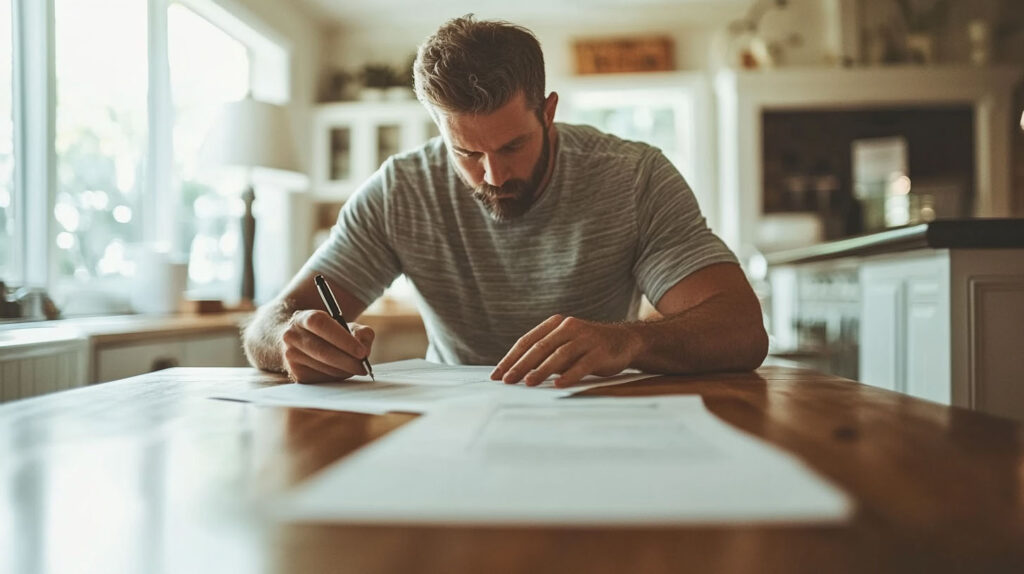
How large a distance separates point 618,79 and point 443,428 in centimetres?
464

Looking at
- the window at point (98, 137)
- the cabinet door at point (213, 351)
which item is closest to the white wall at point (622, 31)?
the window at point (98, 137)

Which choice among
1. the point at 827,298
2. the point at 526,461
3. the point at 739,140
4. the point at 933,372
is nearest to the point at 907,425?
the point at 526,461

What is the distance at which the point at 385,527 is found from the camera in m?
0.36

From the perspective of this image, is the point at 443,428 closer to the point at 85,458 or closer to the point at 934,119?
the point at 85,458

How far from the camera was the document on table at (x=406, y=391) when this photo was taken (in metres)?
0.75

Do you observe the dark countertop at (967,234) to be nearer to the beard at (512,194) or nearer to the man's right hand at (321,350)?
the beard at (512,194)

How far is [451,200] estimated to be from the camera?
1.50m

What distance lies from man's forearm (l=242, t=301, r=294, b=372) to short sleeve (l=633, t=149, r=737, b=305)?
643mm

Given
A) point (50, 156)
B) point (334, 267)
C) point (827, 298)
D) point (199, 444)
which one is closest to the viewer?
point (199, 444)

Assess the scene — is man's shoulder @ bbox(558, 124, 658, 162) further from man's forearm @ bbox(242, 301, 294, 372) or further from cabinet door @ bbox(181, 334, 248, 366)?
cabinet door @ bbox(181, 334, 248, 366)

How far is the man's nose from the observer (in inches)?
53.6

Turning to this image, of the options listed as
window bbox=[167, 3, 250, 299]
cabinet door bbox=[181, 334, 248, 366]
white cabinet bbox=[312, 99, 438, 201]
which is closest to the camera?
cabinet door bbox=[181, 334, 248, 366]

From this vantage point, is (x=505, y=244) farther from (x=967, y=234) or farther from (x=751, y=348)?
(x=967, y=234)

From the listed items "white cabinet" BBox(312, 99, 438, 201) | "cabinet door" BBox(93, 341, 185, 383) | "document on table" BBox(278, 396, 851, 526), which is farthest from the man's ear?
"white cabinet" BBox(312, 99, 438, 201)
